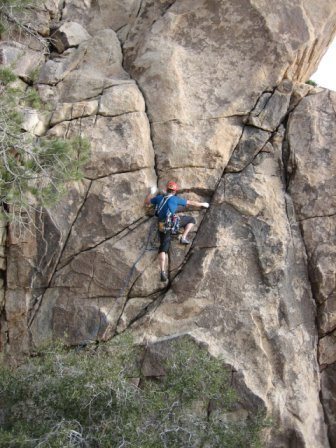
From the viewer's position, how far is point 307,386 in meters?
10.6

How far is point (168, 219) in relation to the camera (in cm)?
1120

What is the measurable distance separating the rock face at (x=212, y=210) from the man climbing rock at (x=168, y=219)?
0.26 m

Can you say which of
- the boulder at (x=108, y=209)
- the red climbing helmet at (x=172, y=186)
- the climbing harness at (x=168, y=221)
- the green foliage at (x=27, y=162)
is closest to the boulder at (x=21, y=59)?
the green foliage at (x=27, y=162)

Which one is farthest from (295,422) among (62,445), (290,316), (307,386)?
(62,445)

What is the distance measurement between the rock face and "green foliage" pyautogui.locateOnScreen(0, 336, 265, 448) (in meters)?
1.50

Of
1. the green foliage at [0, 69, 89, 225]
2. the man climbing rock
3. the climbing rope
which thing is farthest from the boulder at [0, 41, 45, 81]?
the climbing rope

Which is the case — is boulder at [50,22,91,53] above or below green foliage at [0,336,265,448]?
above

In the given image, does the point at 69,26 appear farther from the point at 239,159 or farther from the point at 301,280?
the point at 301,280

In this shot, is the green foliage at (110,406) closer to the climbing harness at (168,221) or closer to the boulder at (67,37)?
the climbing harness at (168,221)

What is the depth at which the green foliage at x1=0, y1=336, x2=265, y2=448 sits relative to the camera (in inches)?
307

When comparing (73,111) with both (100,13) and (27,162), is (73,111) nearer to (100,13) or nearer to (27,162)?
(27,162)

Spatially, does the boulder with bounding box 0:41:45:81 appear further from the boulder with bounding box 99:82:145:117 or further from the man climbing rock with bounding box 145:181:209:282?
the man climbing rock with bounding box 145:181:209:282

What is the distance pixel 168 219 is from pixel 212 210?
1072 millimetres

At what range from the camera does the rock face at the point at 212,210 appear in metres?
10.8
